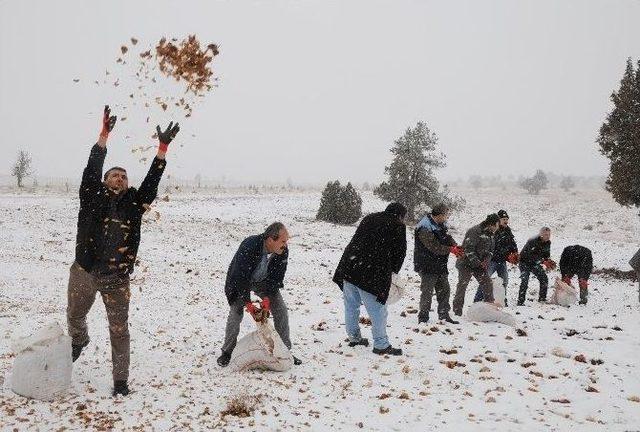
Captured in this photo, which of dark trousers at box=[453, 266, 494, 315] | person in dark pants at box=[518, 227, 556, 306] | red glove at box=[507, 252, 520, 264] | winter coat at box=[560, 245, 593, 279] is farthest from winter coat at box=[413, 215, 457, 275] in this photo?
winter coat at box=[560, 245, 593, 279]

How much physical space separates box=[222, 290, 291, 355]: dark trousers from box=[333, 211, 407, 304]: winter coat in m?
1.16

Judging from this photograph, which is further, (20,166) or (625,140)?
(20,166)

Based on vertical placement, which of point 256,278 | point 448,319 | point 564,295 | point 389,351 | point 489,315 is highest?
point 256,278

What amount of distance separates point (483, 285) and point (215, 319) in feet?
17.6

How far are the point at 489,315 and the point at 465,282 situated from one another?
76 cm

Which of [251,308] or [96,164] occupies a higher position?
[96,164]

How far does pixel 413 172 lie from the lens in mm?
30938

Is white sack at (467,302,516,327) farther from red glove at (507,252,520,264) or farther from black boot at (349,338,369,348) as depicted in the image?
black boot at (349,338,369,348)

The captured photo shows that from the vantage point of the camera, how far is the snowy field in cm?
472

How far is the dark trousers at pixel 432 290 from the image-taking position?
873cm

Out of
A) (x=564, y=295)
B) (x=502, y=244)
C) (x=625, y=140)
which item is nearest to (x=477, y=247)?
(x=502, y=244)

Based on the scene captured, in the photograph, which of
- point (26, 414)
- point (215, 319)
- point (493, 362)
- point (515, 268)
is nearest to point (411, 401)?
point (493, 362)

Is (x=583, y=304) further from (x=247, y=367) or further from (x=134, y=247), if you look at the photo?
(x=134, y=247)

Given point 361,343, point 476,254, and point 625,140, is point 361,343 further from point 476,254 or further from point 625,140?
point 625,140
